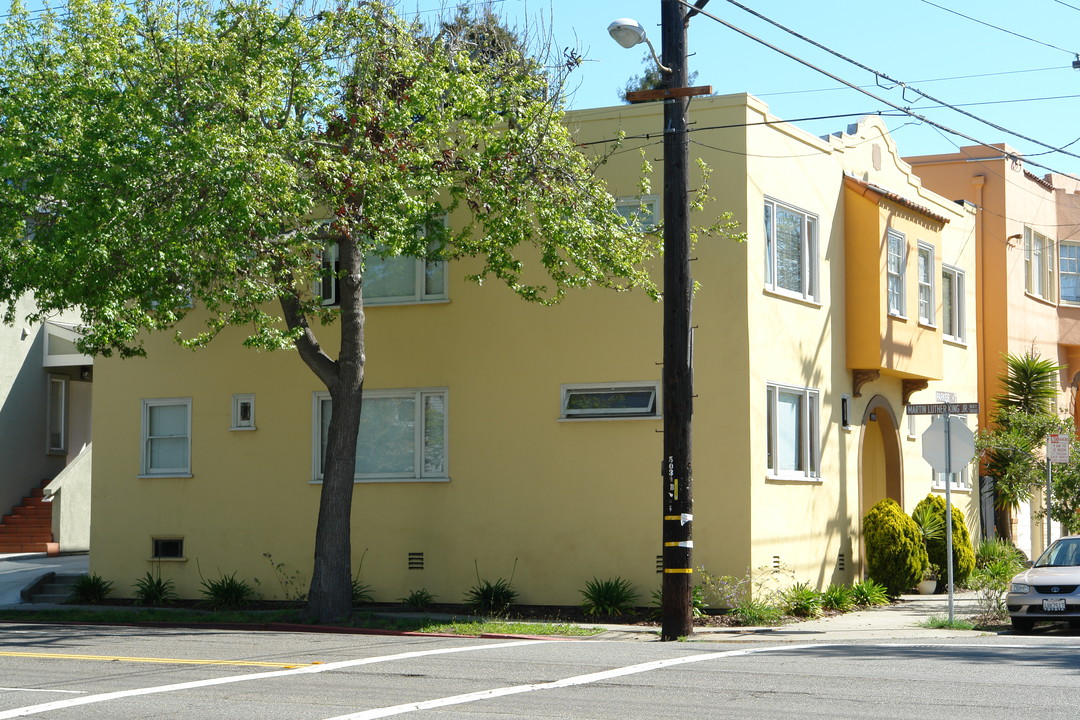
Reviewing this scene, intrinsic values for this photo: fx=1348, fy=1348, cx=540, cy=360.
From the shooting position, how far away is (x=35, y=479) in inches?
1228

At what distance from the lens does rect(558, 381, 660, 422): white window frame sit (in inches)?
771

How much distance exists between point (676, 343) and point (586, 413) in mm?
3869

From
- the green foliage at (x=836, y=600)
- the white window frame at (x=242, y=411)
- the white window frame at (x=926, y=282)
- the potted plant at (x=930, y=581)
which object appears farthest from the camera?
the white window frame at (x=926, y=282)

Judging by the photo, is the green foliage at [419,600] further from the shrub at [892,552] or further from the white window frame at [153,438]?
the shrub at [892,552]

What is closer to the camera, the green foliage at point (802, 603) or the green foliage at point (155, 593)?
the green foliage at point (802, 603)

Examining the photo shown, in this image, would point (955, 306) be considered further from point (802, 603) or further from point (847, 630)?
point (847, 630)

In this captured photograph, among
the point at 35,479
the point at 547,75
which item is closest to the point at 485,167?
the point at 547,75

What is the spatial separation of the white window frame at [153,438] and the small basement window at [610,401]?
22.7 feet

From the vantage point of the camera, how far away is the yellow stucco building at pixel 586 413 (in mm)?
19547

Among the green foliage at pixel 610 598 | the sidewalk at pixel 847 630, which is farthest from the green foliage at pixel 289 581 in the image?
the sidewalk at pixel 847 630

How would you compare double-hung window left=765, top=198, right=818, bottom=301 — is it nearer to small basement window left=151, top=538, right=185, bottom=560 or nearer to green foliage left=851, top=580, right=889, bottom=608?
green foliage left=851, top=580, right=889, bottom=608

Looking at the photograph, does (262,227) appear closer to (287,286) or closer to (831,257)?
(287,286)

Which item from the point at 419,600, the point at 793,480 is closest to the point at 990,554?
the point at 793,480

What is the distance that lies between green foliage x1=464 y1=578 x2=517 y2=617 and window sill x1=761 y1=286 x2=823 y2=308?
5.84 meters
